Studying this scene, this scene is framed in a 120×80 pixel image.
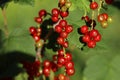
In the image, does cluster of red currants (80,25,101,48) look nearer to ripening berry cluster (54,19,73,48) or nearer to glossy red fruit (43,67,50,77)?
ripening berry cluster (54,19,73,48)

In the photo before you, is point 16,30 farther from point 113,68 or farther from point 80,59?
point 80,59

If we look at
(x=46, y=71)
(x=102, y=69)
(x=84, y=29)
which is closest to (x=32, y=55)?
(x=46, y=71)

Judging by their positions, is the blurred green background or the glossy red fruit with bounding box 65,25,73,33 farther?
the blurred green background

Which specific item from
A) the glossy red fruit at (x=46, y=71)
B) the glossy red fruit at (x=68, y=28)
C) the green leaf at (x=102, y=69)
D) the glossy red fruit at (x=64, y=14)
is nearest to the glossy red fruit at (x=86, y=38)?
the glossy red fruit at (x=68, y=28)

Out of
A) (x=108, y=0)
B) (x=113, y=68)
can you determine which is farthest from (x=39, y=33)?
(x=113, y=68)

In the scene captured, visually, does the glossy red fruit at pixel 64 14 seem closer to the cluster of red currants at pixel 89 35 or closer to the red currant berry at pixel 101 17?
the cluster of red currants at pixel 89 35

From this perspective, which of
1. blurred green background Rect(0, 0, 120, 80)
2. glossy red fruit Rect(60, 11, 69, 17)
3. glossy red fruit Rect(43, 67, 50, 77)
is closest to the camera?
glossy red fruit Rect(60, 11, 69, 17)

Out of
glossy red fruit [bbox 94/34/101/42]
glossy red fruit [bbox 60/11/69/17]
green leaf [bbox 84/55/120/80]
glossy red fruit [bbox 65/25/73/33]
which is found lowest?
green leaf [bbox 84/55/120/80]

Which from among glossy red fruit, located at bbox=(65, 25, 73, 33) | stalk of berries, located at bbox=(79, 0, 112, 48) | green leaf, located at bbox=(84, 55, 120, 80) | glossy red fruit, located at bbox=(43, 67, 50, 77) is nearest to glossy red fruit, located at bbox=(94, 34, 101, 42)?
stalk of berries, located at bbox=(79, 0, 112, 48)

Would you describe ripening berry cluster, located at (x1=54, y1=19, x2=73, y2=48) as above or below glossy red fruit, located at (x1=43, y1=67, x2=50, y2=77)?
above
